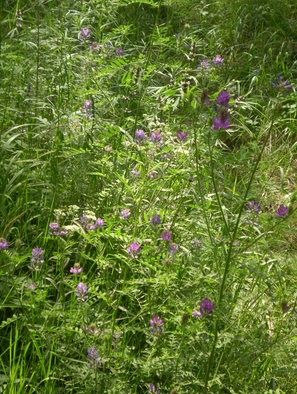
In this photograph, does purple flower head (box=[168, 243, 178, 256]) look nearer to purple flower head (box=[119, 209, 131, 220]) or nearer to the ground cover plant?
→ the ground cover plant

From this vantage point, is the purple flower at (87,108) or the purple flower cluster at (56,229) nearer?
the purple flower cluster at (56,229)

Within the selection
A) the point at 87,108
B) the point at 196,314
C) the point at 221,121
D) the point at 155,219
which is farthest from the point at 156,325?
the point at 87,108

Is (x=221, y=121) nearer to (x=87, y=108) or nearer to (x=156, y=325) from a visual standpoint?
(x=156, y=325)

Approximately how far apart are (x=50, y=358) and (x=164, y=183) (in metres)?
0.82

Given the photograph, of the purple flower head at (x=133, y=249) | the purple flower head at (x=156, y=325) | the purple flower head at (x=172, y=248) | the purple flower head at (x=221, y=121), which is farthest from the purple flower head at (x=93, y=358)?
the purple flower head at (x=221, y=121)

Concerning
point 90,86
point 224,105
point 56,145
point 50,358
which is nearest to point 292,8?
point 90,86

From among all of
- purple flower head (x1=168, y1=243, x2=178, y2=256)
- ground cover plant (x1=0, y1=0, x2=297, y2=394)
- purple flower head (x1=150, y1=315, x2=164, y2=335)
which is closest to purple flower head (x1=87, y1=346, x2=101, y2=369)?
ground cover plant (x1=0, y1=0, x2=297, y2=394)

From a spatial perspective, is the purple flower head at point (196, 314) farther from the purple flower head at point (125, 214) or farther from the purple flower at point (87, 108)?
the purple flower at point (87, 108)

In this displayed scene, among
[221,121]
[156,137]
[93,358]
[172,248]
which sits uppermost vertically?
[221,121]

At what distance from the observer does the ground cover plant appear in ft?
6.72

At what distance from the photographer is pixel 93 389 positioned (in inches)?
81.5

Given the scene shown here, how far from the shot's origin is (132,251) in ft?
6.89

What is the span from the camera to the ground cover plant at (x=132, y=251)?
205cm

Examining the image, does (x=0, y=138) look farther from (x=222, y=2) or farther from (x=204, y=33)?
(x=222, y=2)
